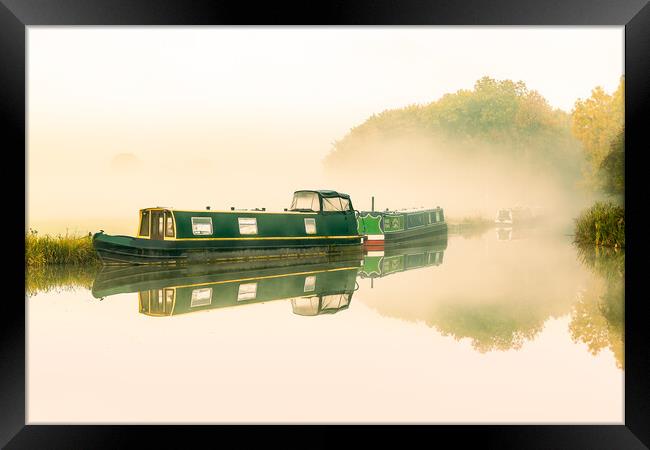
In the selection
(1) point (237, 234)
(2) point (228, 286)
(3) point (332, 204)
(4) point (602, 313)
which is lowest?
(4) point (602, 313)

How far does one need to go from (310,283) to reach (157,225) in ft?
13.8

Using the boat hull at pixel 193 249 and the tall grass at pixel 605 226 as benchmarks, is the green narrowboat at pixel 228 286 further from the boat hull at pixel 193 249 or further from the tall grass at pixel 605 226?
the tall grass at pixel 605 226

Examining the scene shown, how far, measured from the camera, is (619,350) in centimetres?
507

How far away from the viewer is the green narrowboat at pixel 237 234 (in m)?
12.0

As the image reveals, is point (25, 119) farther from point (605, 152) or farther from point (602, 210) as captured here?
point (605, 152)

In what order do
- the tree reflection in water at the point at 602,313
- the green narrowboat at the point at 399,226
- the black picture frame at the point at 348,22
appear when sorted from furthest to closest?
1. the green narrowboat at the point at 399,226
2. the tree reflection in water at the point at 602,313
3. the black picture frame at the point at 348,22

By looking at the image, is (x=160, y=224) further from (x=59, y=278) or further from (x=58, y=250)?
(x=59, y=278)

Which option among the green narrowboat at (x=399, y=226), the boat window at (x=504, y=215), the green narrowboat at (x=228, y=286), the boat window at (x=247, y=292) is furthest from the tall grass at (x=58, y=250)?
the boat window at (x=504, y=215)

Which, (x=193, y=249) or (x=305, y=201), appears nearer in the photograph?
(x=193, y=249)

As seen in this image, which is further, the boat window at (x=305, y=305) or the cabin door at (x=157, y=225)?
the cabin door at (x=157, y=225)

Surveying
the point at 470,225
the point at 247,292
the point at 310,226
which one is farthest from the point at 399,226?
the point at 247,292

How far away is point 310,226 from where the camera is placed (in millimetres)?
14945

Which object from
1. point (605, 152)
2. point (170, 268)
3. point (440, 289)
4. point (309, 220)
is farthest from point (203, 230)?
point (605, 152)

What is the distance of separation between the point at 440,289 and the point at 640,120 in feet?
18.2
